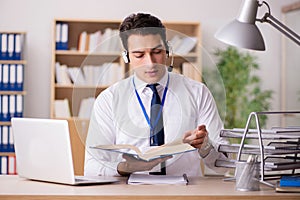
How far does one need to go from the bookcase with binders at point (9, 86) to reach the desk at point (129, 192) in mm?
4100

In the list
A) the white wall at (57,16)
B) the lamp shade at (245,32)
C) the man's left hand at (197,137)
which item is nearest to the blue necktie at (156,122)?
the man's left hand at (197,137)

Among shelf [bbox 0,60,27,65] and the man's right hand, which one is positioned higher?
the man's right hand

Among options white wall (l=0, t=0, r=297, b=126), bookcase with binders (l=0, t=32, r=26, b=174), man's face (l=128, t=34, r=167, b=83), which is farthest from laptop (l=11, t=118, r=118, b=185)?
white wall (l=0, t=0, r=297, b=126)

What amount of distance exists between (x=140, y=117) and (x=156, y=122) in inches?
2.5

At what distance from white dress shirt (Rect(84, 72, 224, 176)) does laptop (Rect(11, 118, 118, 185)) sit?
0.14 m

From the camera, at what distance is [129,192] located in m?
2.03

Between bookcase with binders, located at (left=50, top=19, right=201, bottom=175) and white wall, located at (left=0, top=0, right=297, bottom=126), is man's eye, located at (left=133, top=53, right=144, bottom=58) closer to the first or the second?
bookcase with binders, located at (left=50, top=19, right=201, bottom=175)

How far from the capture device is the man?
239 cm

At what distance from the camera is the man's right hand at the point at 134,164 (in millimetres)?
2375

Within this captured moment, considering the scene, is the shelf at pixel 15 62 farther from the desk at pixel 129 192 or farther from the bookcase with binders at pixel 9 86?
the desk at pixel 129 192

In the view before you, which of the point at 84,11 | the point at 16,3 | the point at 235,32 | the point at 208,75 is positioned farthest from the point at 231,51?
the point at 235,32

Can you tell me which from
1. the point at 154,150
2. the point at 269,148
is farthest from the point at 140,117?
the point at 269,148

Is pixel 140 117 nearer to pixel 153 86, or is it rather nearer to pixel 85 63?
pixel 153 86

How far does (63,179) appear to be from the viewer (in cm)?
220
